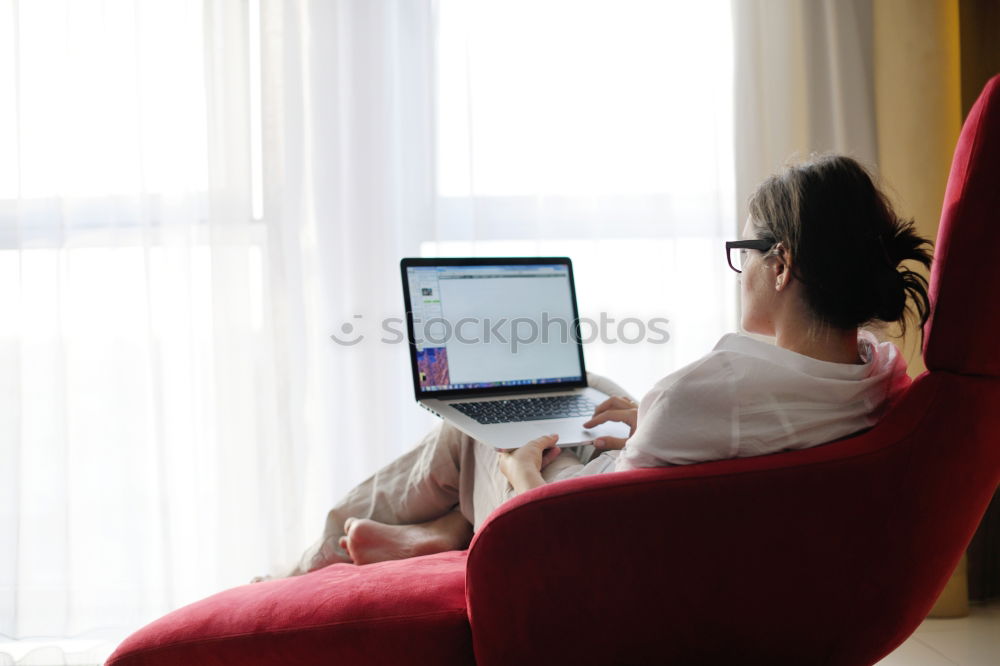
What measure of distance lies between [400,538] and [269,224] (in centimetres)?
121

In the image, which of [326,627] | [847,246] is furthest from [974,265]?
[326,627]

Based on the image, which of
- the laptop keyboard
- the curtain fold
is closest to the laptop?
the laptop keyboard

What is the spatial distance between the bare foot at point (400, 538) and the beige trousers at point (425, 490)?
28 mm

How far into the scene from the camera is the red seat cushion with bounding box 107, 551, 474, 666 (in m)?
0.93

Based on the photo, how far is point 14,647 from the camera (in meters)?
2.19

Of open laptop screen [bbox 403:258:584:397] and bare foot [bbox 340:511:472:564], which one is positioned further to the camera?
open laptop screen [bbox 403:258:584:397]

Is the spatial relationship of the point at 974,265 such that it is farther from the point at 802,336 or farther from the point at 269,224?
the point at 269,224

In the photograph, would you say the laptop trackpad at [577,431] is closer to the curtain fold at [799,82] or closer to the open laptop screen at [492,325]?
the open laptop screen at [492,325]

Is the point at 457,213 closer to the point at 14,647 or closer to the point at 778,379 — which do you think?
the point at 778,379

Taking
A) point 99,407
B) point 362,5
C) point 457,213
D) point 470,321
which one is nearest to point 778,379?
point 470,321

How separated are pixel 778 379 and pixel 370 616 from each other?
0.60 m

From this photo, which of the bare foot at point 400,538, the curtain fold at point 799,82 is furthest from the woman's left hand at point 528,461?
the curtain fold at point 799,82

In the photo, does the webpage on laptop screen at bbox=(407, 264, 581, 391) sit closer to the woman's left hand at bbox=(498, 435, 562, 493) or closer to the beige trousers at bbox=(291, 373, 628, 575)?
the beige trousers at bbox=(291, 373, 628, 575)

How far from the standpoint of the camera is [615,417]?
1.45 meters
